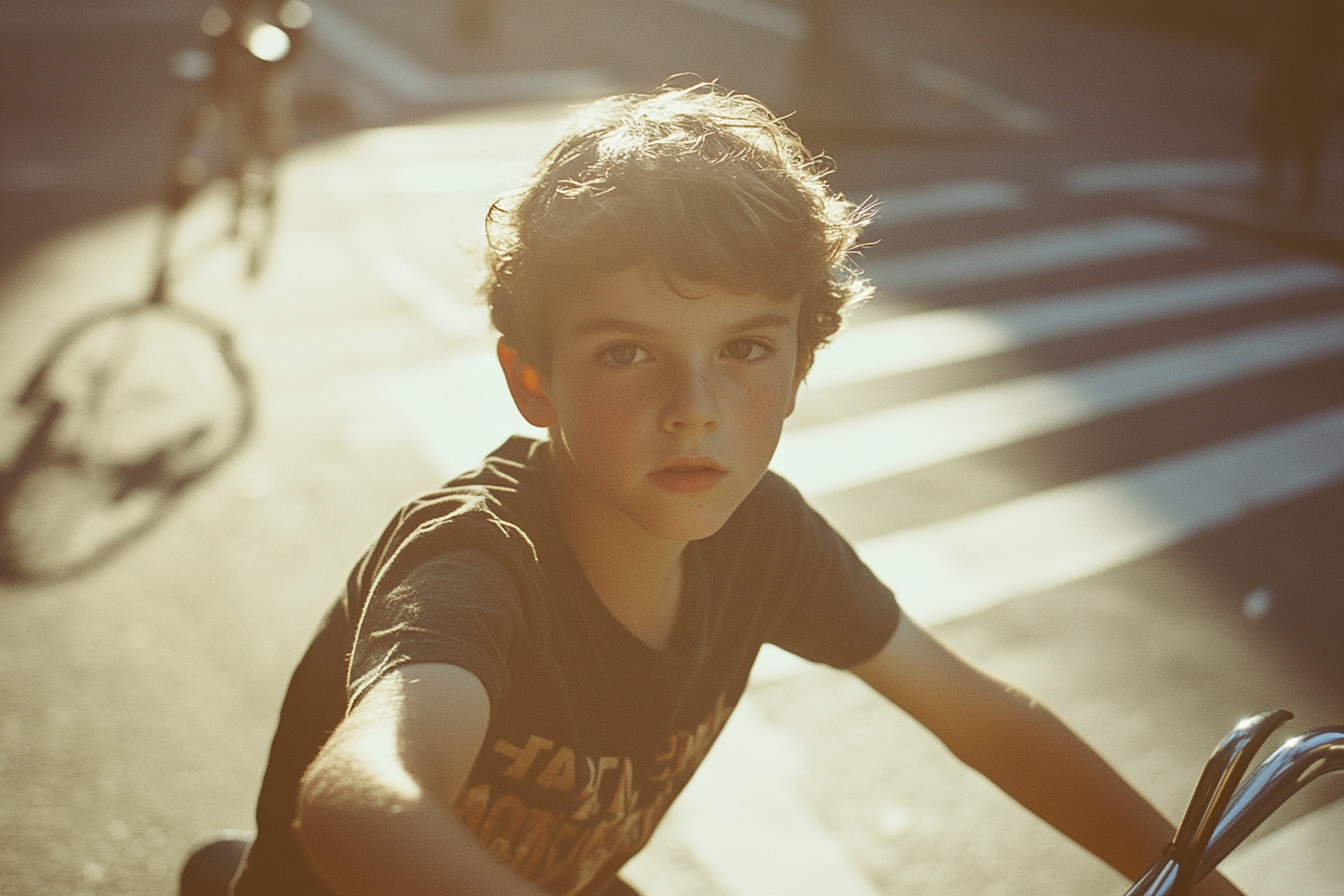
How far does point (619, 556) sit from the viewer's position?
1720mm

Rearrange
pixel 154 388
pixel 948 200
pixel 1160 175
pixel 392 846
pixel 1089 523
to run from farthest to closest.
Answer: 1. pixel 1160 175
2. pixel 948 200
3. pixel 154 388
4. pixel 1089 523
5. pixel 392 846

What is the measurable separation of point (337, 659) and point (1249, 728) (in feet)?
3.71

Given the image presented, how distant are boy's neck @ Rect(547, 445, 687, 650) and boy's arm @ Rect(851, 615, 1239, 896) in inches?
15.5

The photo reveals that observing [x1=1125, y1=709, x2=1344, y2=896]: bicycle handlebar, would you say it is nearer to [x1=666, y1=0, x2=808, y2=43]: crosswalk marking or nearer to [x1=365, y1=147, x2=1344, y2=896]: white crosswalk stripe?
[x1=365, y1=147, x2=1344, y2=896]: white crosswalk stripe

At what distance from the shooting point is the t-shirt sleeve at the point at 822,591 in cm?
193

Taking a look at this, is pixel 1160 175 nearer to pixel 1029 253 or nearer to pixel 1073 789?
pixel 1029 253

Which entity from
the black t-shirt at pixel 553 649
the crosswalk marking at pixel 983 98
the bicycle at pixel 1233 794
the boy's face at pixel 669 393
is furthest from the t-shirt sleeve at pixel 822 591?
the crosswalk marking at pixel 983 98

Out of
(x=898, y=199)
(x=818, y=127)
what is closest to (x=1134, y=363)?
(x=898, y=199)

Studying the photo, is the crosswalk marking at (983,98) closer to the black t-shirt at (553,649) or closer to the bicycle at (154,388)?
the bicycle at (154,388)

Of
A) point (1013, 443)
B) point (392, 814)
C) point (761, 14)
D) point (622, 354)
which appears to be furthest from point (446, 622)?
point (761, 14)

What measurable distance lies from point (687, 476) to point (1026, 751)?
2.14ft

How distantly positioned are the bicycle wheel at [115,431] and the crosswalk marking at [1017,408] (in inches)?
109

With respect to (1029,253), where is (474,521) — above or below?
below

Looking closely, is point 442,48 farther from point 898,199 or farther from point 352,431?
point 352,431
